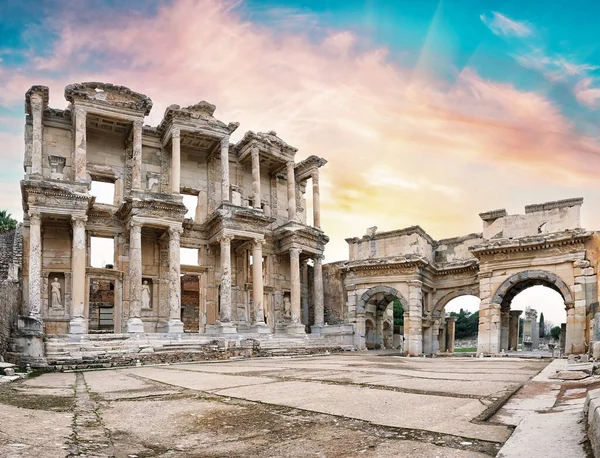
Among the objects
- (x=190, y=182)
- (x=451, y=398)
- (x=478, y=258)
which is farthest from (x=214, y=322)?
(x=451, y=398)

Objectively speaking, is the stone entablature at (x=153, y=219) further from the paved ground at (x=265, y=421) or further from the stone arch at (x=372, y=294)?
the paved ground at (x=265, y=421)

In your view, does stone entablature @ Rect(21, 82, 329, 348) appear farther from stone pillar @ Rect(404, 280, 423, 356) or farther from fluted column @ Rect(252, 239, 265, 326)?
stone pillar @ Rect(404, 280, 423, 356)

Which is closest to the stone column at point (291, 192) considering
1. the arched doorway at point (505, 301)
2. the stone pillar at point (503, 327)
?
the arched doorway at point (505, 301)

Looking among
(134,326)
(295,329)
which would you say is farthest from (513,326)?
(134,326)

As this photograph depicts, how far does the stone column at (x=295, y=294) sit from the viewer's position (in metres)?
26.6

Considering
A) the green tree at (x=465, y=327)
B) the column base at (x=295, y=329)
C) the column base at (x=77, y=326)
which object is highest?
the column base at (x=77, y=326)

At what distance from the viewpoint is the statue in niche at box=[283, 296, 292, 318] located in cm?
2945

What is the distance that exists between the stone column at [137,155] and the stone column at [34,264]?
178 inches

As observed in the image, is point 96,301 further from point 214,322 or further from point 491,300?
point 491,300

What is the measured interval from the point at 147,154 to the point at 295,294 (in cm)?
1094

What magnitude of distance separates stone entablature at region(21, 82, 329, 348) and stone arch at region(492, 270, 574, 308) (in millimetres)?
10439

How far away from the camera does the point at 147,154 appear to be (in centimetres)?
2698

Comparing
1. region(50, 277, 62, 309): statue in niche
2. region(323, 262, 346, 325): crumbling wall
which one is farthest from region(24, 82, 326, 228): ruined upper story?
region(323, 262, 346, 325): crumbling wall

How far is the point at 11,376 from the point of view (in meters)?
11.3
